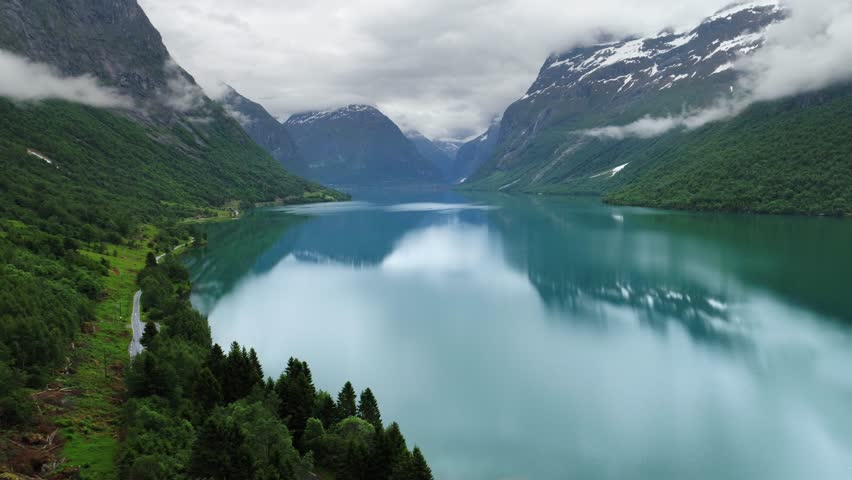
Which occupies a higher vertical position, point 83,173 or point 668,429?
point 83,173

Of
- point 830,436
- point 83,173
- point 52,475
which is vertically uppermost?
point 83,173

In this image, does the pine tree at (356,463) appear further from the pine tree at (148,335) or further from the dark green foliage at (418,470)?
the pine tree at (148,335)

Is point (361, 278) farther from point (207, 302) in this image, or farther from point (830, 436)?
point (830, 436)

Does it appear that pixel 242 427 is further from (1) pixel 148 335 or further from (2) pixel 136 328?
(2) pixel 136 328

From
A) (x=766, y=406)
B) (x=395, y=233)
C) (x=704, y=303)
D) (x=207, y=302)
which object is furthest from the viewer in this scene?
(x=395, y=233)

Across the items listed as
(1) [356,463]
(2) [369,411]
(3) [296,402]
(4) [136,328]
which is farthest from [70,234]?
(1) [356,463]

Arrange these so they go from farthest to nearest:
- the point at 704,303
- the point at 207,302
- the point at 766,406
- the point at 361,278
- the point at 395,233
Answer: the point at 395,233
the point at 361,278
the point at 207,302
the point at 704,303
the point at 766,406

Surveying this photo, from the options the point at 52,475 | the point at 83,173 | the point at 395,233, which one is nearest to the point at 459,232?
the point at 395,233

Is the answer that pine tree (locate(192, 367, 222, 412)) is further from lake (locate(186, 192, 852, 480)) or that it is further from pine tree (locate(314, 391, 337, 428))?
lake (locate(186, 192, 852, 480))

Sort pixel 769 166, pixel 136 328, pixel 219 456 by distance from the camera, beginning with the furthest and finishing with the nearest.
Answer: pixel 769 166, pixel 136 328, pixel 219 456
